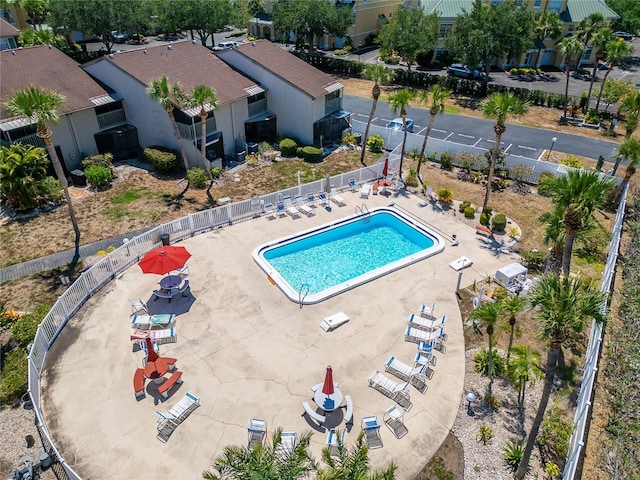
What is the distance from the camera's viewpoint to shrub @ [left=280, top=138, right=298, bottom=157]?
→ 3634 centimetres

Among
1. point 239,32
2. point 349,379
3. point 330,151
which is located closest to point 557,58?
point 330,151

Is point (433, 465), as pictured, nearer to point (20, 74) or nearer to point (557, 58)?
point (20, 74)

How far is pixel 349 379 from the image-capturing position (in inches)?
700

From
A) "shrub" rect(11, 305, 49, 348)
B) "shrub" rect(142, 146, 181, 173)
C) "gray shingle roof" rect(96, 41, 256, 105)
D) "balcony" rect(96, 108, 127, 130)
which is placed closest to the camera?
"shrub" rect(11, 305, 49, 348)

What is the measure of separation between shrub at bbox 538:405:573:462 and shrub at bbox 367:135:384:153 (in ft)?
85.1

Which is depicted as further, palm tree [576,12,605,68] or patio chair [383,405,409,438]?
palm tree [576,12,605,68]

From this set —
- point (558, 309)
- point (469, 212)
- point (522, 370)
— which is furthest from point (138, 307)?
point (469, 212)

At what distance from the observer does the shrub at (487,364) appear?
18.0 m

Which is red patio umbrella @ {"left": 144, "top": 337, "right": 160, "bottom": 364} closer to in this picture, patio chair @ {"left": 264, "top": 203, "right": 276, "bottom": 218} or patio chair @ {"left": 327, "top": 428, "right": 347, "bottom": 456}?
patio chair @ {"left": 327, "top": 428, "right": 347, "bottom": 456}

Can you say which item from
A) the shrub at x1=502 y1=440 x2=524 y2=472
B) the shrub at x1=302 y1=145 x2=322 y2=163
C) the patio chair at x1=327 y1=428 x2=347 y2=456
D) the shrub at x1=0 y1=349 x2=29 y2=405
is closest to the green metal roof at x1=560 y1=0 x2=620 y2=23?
the shrub at x1=302 y1=145 x2=322 y2=163

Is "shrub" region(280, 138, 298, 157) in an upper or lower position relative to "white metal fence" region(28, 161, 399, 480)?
upper

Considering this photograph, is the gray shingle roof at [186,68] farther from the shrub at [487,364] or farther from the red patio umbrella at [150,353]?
the shrub at [487,364]

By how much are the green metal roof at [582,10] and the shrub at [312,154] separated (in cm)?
5033

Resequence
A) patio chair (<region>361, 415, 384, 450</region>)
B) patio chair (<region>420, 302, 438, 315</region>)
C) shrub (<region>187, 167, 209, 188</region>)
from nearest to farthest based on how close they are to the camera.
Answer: patio chair (<region>361, 415, 384, 450</region>) < patio chair (<region>420, 302, 438, 315</region>) < shrub (<region>187, 167, 209, 188</region>)
